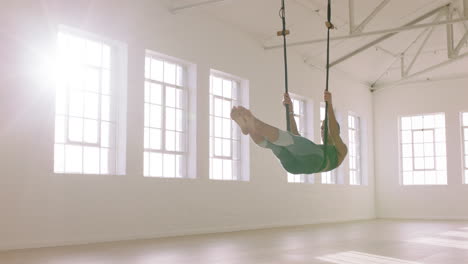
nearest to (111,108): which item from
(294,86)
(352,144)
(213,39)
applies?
(213,39)

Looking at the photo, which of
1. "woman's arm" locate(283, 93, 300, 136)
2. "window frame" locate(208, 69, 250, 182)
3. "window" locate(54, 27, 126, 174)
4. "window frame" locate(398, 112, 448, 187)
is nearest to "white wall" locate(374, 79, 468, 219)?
"window frame" locate(398, 112, 448, 187)

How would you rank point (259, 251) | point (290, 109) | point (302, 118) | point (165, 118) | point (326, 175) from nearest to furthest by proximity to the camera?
point (290, 109), point (259, 251), point (165, 118), point (302, 118), point (326, 175)

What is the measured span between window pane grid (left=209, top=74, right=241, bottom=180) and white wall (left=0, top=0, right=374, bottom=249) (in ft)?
1.19

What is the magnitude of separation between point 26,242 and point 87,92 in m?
2.60

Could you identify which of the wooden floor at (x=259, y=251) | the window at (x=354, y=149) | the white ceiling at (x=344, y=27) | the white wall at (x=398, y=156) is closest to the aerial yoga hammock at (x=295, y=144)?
the wooden floor at (x=259, y=251)

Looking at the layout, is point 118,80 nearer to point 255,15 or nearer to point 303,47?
point 255,15

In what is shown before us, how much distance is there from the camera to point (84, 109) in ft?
28.8

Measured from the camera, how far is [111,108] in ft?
30.4

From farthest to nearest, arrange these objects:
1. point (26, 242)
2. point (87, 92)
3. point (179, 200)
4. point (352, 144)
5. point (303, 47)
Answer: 1. point (352, 144)
2. point (303, 47)
3. point (179, 200)
4. point (87, 92)
5. point (26, 242)

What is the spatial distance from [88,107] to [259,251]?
3.66 meters

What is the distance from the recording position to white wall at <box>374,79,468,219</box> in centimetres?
1717

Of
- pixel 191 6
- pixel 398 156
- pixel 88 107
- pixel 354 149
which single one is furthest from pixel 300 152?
pixel 398 156

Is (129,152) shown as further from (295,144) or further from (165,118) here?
(295,144)

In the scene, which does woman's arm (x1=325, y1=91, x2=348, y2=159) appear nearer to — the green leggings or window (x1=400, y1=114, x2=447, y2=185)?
the green leggings
